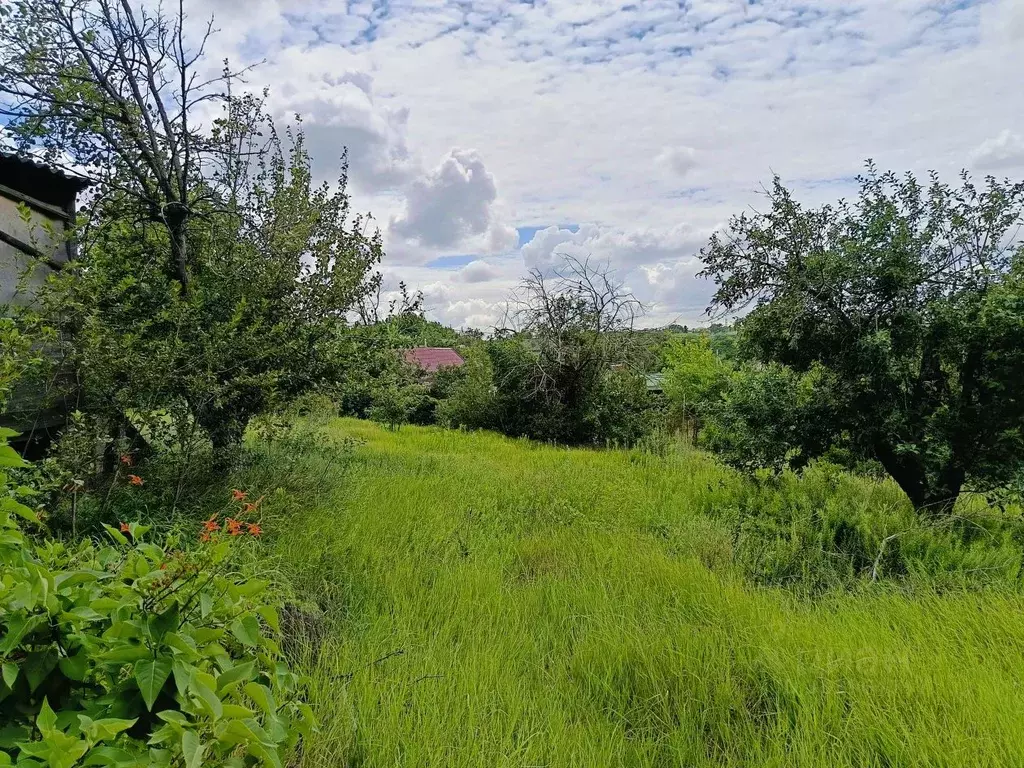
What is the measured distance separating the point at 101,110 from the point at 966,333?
26.1ft

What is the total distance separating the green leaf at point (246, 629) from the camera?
A: 4.29 feet

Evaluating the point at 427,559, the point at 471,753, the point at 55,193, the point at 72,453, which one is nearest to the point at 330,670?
the point at 471,753

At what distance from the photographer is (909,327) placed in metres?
5.18

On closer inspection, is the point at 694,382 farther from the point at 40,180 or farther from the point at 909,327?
the point at 40,180

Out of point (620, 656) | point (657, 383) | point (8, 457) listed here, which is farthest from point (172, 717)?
point (657, 383)

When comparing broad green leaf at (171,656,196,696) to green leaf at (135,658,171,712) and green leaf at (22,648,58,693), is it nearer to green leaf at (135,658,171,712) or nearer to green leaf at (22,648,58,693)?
green leaf at (135,658,171,712)

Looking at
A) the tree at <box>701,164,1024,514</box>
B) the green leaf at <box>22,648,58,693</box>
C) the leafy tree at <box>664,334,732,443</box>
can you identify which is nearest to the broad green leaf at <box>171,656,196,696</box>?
the green leaf at <box>22,648,58,693</box>

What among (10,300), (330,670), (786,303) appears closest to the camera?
(330,670)

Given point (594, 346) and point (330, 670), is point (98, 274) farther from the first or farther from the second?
point (594, 346)

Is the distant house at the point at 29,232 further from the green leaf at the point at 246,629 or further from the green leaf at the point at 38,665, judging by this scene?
the green leaf at the point at 246,629

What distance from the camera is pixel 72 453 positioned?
11.7 feet

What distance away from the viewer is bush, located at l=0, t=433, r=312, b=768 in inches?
41.2

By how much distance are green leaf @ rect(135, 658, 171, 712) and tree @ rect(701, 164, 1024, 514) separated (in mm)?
5826

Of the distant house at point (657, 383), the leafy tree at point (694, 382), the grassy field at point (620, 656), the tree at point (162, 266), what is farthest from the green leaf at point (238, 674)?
the distant house at point (657, 383)
